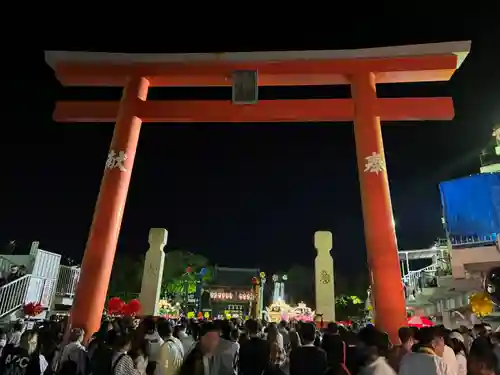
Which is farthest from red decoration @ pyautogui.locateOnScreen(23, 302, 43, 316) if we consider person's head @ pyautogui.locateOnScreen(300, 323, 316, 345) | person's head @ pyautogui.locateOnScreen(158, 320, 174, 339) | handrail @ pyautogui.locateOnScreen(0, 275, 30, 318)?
person's head @ pyautogui.locateOnScreen(300, 323, 316, 345)

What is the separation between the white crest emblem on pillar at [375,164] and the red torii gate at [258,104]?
22mm

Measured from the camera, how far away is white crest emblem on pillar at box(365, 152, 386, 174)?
367 inches

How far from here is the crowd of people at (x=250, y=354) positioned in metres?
3.71

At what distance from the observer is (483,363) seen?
318 centimetres

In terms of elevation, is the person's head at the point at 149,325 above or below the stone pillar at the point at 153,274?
below

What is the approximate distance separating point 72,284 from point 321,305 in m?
11.9

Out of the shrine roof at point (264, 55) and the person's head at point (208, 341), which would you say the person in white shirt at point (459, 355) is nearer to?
the person's head at point (208, 341)

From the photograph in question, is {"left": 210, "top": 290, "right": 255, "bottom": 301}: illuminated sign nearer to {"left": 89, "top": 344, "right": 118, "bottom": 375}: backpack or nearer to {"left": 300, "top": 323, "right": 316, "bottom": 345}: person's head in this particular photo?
{"left": 89, "top": 344, "right": 118, "bottom": 375}: backpack

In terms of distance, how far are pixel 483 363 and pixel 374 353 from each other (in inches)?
36.8

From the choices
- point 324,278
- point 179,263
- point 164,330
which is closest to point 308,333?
point 164,330

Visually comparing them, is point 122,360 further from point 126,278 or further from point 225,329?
point 126,278

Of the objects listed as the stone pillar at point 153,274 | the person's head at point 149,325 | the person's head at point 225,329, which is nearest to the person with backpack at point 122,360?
the person's head at point 149,325

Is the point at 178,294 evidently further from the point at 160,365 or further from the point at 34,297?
the point at 160,365

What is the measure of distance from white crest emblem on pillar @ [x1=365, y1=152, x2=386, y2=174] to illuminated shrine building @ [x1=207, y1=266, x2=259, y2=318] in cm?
2831
